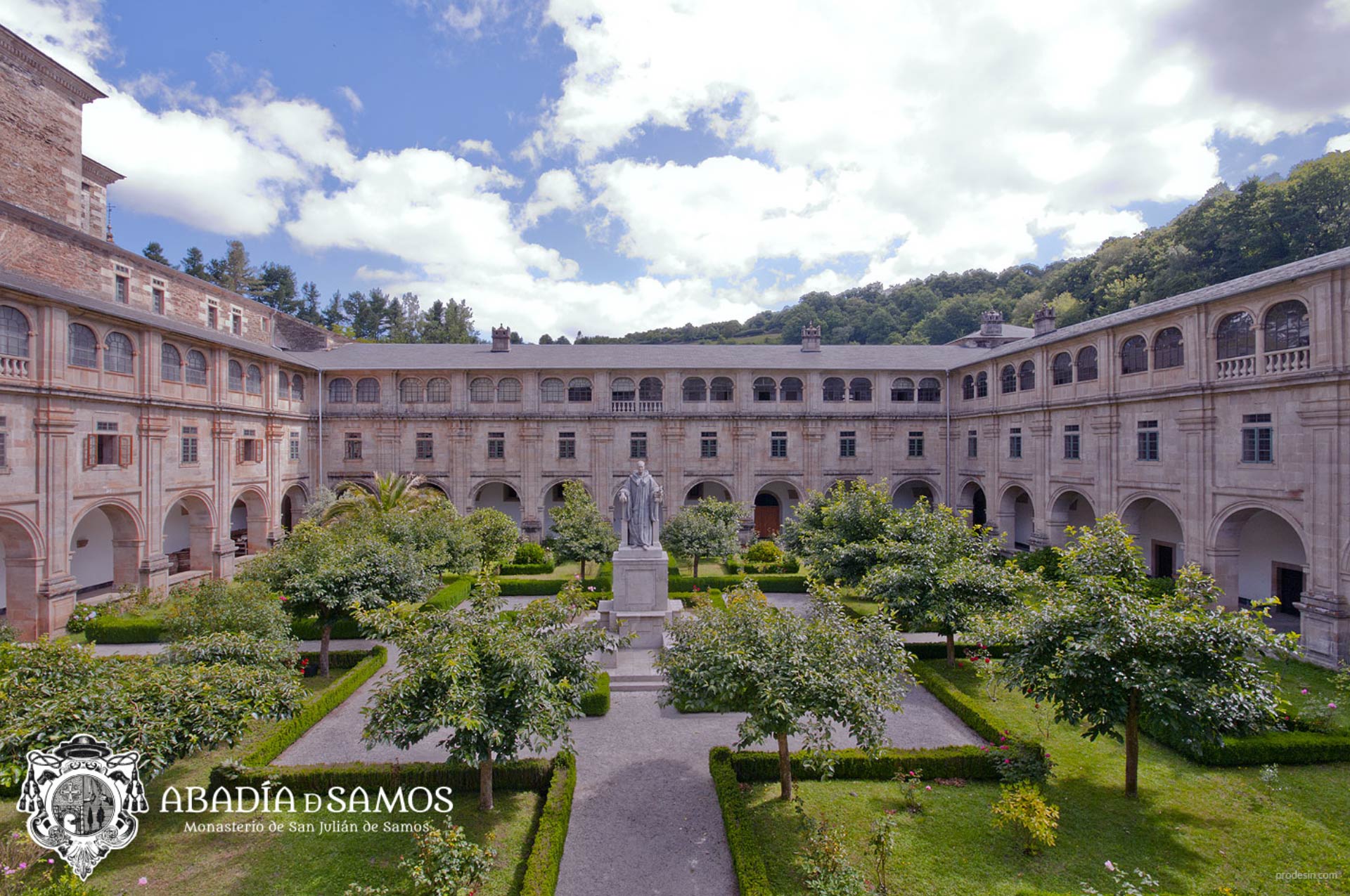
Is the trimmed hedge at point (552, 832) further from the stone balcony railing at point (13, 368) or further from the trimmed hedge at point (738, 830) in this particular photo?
the stone balcony railing at point (13, 368)

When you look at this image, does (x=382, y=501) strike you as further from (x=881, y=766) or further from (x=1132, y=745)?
(x=1132, y=745)

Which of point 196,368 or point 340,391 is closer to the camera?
point 196,368

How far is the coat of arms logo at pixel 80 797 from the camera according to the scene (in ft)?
26.3

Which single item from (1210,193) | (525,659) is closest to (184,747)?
(525,659)

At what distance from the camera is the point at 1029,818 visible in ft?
29.3

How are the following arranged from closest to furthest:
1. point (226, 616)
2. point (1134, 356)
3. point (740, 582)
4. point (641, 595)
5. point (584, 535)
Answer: point (226, 616) < point (641, 595) < point (1134, 356) < point (740, 582) < point (584, 535)

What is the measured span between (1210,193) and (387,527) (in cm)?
7619

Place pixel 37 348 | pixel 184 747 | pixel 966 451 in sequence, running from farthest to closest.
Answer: pixel 966 451
pixel 37 348
pixel 184 747

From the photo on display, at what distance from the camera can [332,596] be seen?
15344mm

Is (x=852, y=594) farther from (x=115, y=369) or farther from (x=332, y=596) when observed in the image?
(x=115, y=369)

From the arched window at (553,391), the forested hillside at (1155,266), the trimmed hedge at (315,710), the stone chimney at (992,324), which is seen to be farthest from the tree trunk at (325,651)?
the forested hillside at (1155,266)

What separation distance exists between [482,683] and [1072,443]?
28.1 meters

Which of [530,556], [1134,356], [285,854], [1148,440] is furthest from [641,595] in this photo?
[1134,356]

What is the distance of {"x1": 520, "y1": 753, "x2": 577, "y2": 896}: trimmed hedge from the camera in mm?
8297
